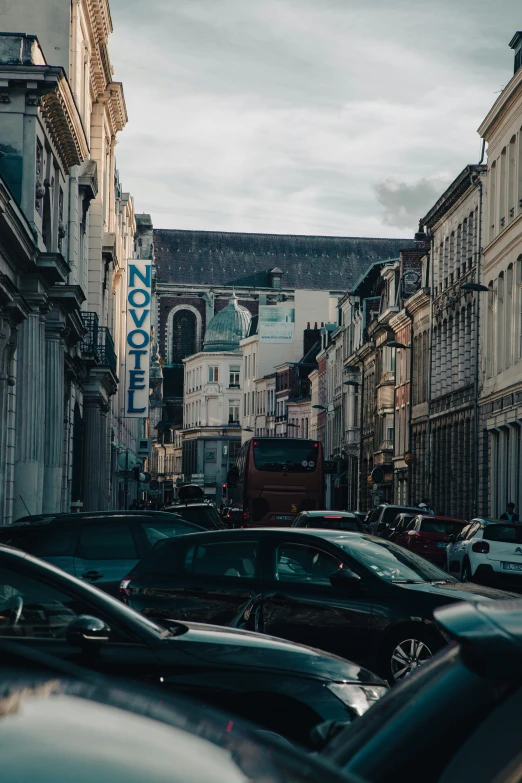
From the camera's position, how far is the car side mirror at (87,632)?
6.74m

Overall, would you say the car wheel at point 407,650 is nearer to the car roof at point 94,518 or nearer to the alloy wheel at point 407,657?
the alloy wheel at point 407,657

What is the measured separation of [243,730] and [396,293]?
243 feet

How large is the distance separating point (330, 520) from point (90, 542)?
36.7 feet

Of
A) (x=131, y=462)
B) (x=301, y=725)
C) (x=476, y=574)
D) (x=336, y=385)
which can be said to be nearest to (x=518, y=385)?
(x=476, y=574)

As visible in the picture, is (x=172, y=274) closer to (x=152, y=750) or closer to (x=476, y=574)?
(x=476, y=574)

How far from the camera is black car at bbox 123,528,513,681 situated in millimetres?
11703

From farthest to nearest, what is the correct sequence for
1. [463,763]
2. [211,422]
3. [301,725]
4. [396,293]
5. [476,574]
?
[211,422] → [396,293] → [476,574] → [301,725] → [463,763]

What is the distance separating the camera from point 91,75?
170 ft

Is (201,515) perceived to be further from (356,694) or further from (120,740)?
(120,740)

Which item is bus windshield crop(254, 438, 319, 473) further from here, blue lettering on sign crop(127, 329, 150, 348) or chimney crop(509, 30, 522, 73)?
blue lettering on sign crop(127, 329, 150, 348)

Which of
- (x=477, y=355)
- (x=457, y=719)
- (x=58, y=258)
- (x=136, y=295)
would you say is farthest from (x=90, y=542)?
(x=136, y=295)

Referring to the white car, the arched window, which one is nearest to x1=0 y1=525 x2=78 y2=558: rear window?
the white car

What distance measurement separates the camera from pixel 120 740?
7.49 feet

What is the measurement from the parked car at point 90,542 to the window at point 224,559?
4.25 meters
